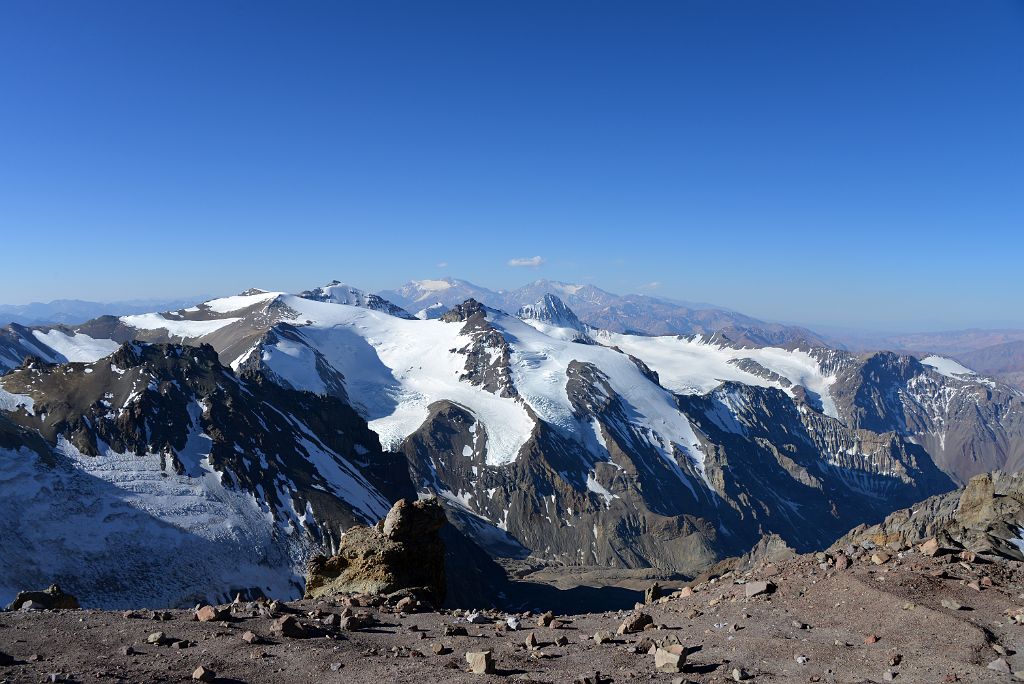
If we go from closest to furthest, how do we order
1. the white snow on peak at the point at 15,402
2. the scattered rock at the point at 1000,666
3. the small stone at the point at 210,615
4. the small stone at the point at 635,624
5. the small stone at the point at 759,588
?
the scattered rock at the point at 1000,666 < the small stone at the point at 635,624 < the small stone at the point at 210,615 < the small stone at the point at 759,588 < the white snow on peak at the point at 15,402

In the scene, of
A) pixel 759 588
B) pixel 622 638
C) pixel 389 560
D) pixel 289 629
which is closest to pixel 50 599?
pixel 389 560

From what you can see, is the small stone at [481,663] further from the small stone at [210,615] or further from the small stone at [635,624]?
the small stone at [210,615]

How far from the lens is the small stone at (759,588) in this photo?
19.9 m

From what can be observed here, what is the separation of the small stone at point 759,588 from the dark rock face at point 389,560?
14118 mm

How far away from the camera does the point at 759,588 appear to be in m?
19.9

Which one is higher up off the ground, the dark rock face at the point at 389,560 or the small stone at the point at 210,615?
the small stone at the point at 210,615

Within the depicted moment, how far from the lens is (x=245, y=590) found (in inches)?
3093

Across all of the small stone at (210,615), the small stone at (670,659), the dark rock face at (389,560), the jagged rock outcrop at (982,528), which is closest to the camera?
the small stone at (670,659)

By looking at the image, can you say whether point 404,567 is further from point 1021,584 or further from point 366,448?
point 366,448

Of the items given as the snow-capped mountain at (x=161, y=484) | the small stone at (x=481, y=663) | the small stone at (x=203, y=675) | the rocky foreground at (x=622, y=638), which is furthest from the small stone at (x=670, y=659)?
the snow-capped mountain at (x=161, y=484)

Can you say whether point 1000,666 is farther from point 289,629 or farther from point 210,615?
point 210,615

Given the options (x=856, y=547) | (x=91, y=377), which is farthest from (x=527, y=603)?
(x=856, y=547)

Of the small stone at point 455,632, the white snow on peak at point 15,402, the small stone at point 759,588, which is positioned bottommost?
the white snow on peak at point 15,402

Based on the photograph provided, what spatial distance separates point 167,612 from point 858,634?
21.1 meters
